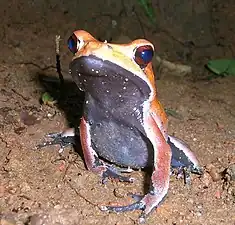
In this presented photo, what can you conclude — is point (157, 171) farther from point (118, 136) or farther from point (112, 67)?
point (112, 67)

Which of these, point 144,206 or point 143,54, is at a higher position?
point 143,54

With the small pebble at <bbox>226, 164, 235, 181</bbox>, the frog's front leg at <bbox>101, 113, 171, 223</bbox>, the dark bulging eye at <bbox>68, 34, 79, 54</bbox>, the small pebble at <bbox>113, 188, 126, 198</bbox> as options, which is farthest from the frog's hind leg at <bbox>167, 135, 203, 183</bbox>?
the dark bulging eye at <bbox>68, 34, 79, 54</bbox>

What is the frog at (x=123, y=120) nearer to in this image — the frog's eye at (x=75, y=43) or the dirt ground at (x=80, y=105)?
the frog's eye at (x=75, y=43)

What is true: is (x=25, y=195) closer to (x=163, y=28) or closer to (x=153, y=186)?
(x=153, y=186)

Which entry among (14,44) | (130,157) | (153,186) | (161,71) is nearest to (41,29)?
(14,44)

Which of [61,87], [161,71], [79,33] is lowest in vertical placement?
[161,71]

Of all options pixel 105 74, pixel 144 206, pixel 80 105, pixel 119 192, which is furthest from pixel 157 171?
pixel 80 105

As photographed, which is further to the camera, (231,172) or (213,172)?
(213,172)
